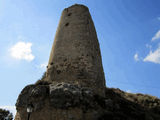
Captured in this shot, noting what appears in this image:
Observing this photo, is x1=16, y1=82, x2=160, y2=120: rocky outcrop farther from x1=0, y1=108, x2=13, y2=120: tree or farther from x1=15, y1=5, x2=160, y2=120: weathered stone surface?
x1=0, y1=108, x2=13, y2=120: tree

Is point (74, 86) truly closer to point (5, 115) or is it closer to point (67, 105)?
point (67, 105)

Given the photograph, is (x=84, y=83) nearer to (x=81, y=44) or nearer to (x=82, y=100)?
(x=82, y=100)

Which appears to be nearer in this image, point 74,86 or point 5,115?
point 74,86

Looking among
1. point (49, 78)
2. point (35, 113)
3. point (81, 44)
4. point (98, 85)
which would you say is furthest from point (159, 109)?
point (35, 113)

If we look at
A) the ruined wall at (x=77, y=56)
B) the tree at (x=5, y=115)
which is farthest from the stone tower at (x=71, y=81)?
the tree at (x=5, y=115)

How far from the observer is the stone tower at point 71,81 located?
280 inches

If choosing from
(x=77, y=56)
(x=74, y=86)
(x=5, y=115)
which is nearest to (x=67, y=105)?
(x=74, y=86)

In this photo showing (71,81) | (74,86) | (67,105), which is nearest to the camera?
(67,105)

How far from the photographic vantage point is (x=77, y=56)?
958cm

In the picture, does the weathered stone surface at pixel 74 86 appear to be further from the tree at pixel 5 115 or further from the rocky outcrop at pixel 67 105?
the tree at pixel 5 115

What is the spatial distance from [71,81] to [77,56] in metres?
1.83

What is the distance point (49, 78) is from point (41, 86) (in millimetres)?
1637

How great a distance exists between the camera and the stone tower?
7117 mm

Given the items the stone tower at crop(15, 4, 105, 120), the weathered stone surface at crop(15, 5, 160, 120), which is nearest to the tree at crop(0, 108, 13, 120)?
the stone tower at crop(15, 4, 105, 120)
